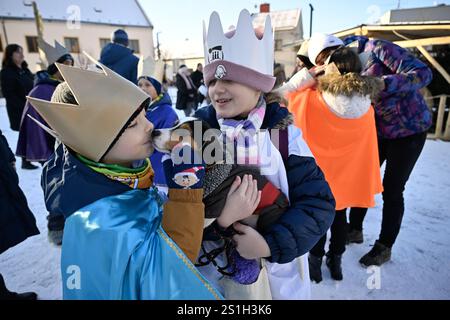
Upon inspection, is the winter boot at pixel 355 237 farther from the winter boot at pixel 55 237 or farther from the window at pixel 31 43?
the window at pixel 31 43

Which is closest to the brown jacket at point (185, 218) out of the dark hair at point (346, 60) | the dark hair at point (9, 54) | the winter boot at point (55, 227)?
the dark hair at point (346, 60)

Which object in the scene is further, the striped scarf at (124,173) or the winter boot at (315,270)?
the winter boot at (315,270)

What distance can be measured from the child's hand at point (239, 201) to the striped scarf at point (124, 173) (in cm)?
32

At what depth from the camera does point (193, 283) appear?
0.89 m

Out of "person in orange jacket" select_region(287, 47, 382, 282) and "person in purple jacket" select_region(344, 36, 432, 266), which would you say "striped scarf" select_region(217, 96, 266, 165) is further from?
"person in purple jacket" select_region(344, 36, 432, 266)

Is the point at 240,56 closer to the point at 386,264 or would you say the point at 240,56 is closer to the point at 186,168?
the point at 186,168

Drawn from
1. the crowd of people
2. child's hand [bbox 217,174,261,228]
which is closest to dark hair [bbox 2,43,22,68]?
the crowd of people

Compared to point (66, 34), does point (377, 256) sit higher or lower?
lower

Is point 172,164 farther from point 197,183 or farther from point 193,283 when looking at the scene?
point 193,283

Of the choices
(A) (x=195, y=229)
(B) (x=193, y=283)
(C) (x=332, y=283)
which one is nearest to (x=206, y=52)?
(A) (x=195, y=229)

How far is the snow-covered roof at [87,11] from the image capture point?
86.3ft

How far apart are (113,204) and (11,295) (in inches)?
77.1

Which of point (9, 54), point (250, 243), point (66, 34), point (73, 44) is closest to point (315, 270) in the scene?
point (250, 243)

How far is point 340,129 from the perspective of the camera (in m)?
2.16
